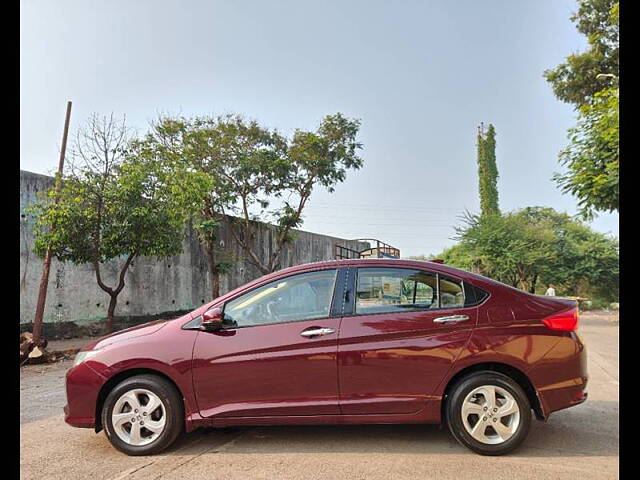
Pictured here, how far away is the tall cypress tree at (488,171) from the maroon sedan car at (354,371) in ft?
118

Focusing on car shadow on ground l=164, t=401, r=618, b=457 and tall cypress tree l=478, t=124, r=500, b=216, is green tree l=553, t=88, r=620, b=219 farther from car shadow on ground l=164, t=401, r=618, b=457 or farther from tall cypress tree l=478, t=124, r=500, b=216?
tall cypress tree l=478, t=124, r=500, b=216

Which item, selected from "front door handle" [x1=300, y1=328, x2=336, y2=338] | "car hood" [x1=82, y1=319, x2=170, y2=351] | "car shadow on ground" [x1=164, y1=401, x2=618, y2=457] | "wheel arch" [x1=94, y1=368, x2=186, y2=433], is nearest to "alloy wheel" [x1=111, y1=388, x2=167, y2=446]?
"wheel arch" [x1=94, y1=368, x2=186, y2=433]

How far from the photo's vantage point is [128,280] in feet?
44.1

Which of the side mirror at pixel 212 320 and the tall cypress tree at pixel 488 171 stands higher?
the tall cypress tree at pixel 488 171

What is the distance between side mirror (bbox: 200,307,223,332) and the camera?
12.5 ft

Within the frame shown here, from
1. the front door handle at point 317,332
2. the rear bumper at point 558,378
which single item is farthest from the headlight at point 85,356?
the rear bumper at point 558,378

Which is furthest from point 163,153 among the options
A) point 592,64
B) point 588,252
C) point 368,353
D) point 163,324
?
point 588,252

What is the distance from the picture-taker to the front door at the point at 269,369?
145 inches

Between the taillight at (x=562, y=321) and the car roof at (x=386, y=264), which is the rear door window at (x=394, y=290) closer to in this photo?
the car roof at (x=386, y=264)

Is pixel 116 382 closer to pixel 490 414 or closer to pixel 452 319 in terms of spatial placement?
pixel 452 319

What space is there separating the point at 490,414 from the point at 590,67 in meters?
20.4

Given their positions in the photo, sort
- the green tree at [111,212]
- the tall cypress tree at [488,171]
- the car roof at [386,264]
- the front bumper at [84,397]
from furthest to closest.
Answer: the tall cypress tree at [488,171]
the green tree at [111,212]
the car roof at [386,264]
the front bumper at [84,397]

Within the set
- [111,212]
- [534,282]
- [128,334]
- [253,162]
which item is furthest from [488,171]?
[128,334]

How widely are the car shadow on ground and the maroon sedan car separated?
268 millimetres
